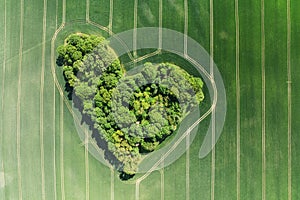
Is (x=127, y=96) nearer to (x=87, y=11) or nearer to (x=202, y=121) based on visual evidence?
(x=202, y=121)

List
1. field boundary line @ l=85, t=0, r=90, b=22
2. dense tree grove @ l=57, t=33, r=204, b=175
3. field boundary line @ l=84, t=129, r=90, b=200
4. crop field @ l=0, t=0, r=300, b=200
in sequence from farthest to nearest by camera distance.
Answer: field boundary line @ l=85, t=0, r=90, b=22
field boundary line @ l=84, t=129, r=90, b=200
crop field @ l=0, t=0, r=300, b=200
dense tree grove @ l=57, t=33, r=204, b=175

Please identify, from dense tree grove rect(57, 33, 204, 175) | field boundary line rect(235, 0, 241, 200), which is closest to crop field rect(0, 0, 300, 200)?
field boundary line rect(235, 0, 241, 200)

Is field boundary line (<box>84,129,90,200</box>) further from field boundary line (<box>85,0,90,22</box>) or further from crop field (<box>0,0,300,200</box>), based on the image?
field boundary line (<box>85,0,90,22</box>)

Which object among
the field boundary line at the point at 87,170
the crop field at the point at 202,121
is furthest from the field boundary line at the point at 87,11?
the field boundary line at the point at 87,170

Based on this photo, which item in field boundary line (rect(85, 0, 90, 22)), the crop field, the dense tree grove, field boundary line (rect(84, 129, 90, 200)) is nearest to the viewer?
the dense tree grove

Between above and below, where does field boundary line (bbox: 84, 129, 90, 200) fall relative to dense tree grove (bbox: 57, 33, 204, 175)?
below

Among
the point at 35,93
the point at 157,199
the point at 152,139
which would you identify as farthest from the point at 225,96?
the point at 35,93

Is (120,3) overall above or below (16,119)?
above

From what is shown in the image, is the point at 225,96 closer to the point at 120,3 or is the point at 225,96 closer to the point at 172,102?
the point at 172,102

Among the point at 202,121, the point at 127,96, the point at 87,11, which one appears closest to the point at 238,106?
the point at 202,121
